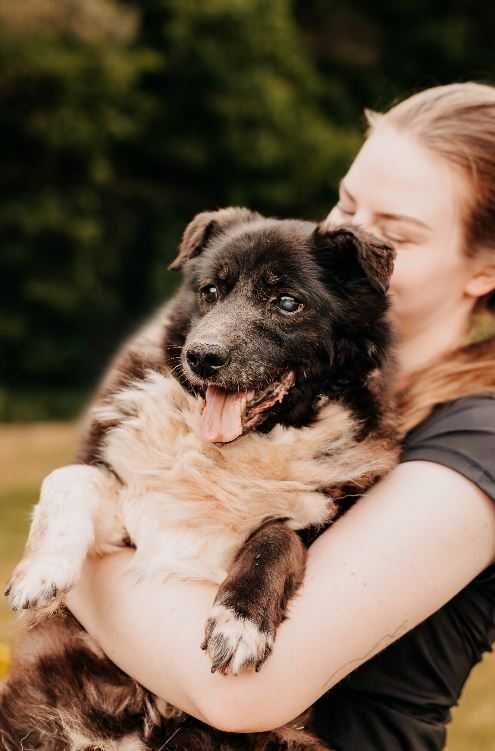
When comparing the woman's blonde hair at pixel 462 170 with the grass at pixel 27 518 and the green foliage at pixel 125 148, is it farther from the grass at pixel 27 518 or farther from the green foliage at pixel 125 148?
the green foliage at pixel 125 148

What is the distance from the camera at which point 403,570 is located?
2.19 metres

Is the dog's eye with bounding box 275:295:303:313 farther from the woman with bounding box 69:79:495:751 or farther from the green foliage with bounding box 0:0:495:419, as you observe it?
the green foliage with bounding box 0:0:495:419

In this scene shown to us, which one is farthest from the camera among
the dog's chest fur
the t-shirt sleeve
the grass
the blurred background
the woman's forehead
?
the blurred background

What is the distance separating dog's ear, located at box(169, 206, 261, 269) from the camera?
10.4ft

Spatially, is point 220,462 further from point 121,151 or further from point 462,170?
point 121,151

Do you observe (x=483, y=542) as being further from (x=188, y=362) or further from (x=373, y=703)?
(x=188, y=362)

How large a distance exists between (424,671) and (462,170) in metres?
1.43

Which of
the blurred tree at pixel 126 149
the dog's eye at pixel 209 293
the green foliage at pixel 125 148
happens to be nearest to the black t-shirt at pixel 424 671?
the dog's eye at pixel 209 293

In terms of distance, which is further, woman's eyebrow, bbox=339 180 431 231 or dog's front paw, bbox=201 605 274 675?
woman's eyebrow, bbox=339 180 431 231

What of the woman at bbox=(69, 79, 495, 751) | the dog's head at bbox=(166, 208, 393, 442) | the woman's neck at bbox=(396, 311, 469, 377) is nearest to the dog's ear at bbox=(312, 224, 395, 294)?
the dog's head at bbox=(166, 208, 393, 442)

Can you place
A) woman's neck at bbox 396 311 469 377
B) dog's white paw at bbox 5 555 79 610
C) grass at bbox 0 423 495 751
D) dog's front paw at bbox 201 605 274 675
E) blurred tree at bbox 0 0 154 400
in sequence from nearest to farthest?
dog's front paw at bbox 201 605 274 675 < dog's white paw at bbox 5 555 79 610 < woman's neck at bbox 396 311 469 377 < grass at bbox 0 423 495 751 < blurred tree at bbox 0 0 154 400

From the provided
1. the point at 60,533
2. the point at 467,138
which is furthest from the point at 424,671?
the point at 467,138

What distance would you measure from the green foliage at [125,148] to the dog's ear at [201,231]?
654 inches

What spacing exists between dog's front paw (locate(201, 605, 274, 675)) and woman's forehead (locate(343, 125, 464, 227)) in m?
1.28
